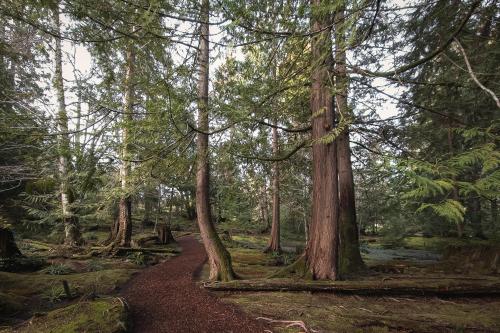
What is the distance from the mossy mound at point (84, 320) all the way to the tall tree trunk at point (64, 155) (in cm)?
287

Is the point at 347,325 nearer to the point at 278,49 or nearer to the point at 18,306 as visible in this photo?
the point at 278,49

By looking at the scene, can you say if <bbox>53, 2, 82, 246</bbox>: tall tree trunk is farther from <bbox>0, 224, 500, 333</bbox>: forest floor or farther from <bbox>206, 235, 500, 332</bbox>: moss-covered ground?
<bbox>206, 235, 500, 332</bbox>: moss-covered ground

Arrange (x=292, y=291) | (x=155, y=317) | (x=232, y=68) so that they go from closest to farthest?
(x=155, y=317), (x=232, y=68), (x=292, y=291)

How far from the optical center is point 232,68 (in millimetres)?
5602

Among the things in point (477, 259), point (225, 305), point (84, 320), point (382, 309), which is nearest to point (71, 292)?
point (84, 320)

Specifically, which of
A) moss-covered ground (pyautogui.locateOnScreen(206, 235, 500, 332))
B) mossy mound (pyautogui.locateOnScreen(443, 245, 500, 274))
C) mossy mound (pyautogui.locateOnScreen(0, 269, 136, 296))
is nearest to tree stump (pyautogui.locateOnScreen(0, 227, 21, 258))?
mossy mound (pyautogui.locateOnScreen(0, 269, 136, 296))

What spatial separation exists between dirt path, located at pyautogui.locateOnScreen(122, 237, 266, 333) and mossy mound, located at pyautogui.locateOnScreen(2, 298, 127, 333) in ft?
1.54

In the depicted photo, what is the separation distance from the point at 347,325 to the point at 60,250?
402 inches

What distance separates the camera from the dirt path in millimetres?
4656

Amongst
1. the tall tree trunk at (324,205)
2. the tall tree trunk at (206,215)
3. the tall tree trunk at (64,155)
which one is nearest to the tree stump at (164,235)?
the tall tree trunk at (64,155)

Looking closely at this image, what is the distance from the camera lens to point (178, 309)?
5527 millimetres

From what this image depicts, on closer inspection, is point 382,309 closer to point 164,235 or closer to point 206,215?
point 206,215

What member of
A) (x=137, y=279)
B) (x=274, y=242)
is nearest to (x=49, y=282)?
(x=137, y=279)

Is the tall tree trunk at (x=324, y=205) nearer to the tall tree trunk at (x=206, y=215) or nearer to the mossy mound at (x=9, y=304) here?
the tall tree trunk at (x=206, y=215)
